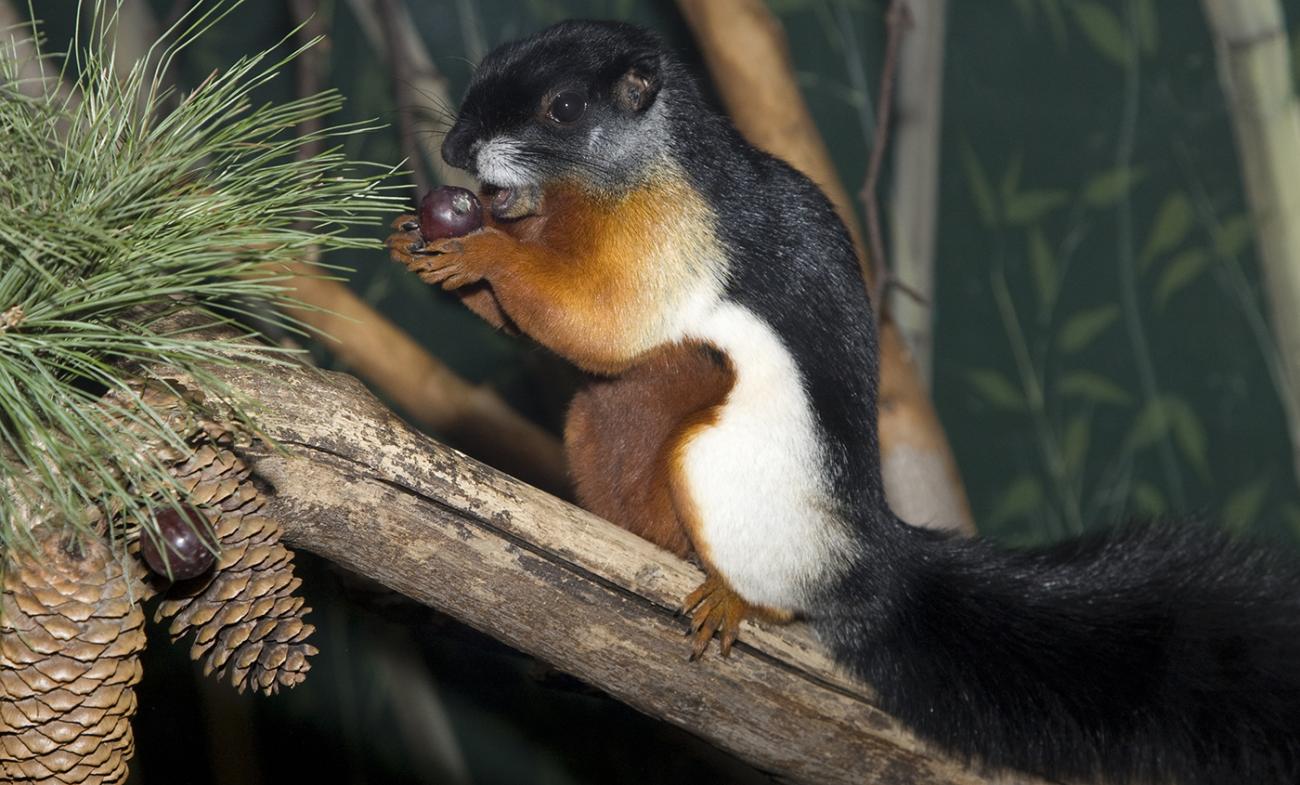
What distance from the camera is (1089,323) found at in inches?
95.0

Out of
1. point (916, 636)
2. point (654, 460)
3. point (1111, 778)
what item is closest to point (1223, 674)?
point (1111, 778)

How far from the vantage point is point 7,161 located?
0.95 meters

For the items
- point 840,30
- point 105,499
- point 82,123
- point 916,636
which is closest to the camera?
point 105,499

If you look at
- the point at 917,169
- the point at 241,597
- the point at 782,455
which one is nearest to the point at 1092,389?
the point at 917,169

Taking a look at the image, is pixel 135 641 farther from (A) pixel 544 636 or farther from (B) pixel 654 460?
(B) pixel 654 460

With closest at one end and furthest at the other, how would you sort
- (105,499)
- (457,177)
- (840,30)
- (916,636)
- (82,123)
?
(105,499), (82,123), (916,636), (457,177), (840,30)

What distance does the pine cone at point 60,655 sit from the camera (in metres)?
0.91

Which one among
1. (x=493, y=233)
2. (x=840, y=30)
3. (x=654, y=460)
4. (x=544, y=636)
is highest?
(x=840, y=30)

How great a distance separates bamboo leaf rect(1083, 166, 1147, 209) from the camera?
2375 mm

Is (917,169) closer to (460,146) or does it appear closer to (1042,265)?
(1042,265)

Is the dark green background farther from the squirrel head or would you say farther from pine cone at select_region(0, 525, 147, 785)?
pine cone at select_region(0, 525, 147, 785)

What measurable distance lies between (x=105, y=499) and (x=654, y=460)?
64 cm

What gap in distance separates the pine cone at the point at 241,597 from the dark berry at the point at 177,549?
63mm

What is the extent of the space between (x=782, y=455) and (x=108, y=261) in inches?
28.0
